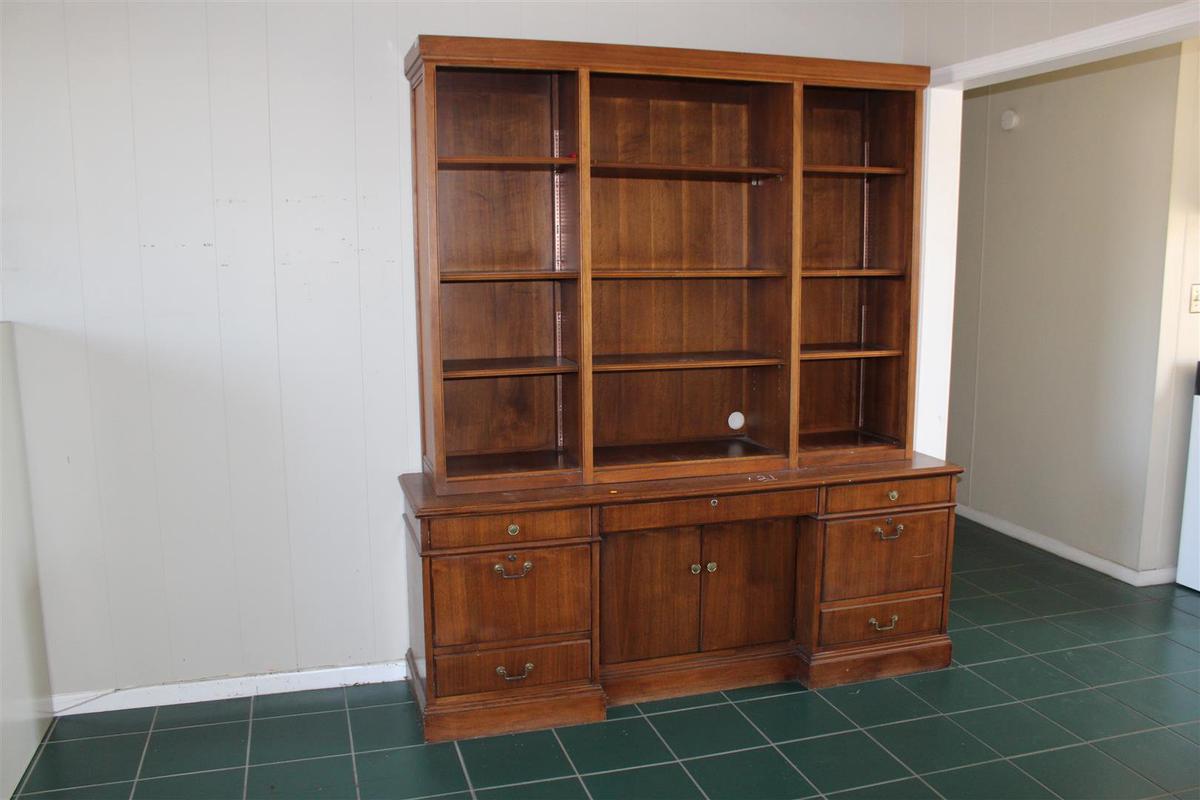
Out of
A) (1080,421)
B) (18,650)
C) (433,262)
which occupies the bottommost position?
(18,650)

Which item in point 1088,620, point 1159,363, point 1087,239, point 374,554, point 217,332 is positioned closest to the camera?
point 217,332

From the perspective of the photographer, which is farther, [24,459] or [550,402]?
[550,402]

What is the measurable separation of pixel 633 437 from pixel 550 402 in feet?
1.19

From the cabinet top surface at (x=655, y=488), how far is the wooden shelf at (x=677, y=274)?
0.72 meters

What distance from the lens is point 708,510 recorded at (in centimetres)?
340

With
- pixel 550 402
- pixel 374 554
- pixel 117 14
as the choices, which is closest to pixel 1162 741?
pixel 550 402

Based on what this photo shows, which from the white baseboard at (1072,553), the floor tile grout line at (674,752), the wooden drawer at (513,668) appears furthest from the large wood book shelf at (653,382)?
the white baseboard at (1072,553)

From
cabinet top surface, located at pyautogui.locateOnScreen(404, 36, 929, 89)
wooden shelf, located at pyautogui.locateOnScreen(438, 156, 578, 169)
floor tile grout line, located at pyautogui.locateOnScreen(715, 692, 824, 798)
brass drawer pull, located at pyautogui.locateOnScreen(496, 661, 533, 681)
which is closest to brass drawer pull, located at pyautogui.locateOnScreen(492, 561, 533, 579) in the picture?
brass drawer pull, located at pyautogui.locateOnScreen(496, 661, 533, 681)

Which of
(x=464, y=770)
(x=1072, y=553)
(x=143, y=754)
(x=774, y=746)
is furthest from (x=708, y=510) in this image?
(x=1072, y=553)

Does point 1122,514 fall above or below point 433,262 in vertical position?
below

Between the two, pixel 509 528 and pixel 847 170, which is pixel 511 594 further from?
pixel 847 170

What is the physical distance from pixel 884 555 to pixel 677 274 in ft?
4.29

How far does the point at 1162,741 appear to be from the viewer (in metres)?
3.13

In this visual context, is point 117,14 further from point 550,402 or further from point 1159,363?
point 1159,363
